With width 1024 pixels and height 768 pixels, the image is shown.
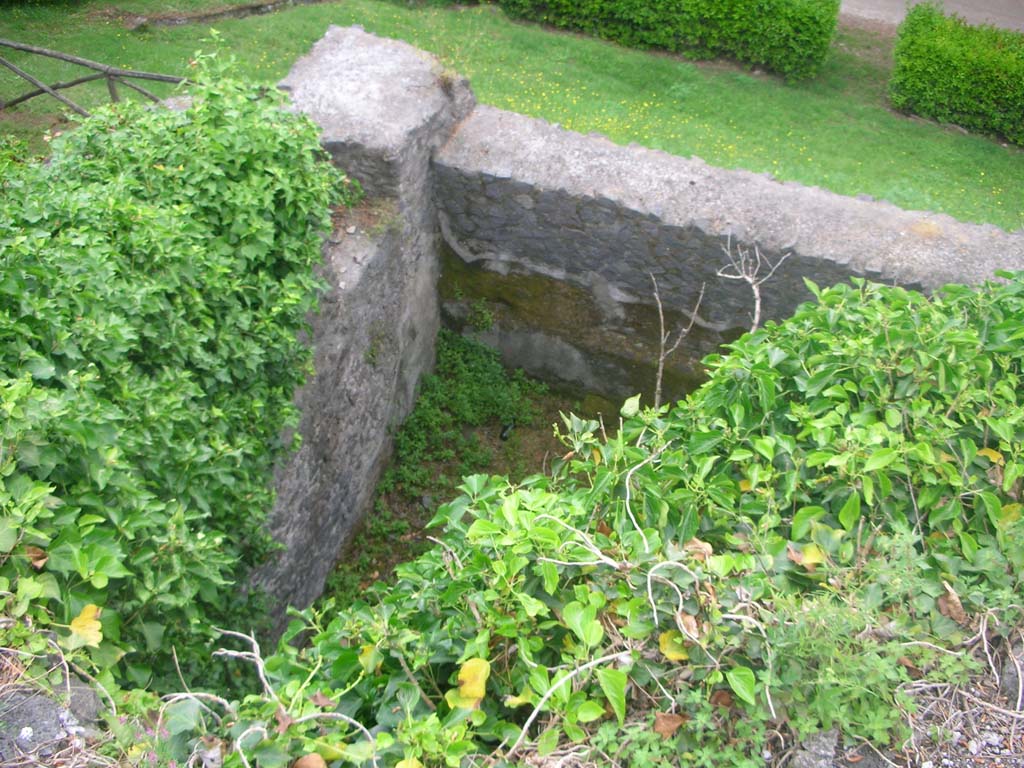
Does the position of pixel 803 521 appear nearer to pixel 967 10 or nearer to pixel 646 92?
pixel 646 92

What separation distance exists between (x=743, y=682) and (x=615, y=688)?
0.96 ft

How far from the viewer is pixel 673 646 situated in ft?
6.73

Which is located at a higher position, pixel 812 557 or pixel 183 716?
pixel 812 557

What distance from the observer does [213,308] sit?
3.28 metres

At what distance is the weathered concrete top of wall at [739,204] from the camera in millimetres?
4719

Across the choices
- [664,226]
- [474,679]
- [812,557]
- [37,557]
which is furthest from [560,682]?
[664,226]

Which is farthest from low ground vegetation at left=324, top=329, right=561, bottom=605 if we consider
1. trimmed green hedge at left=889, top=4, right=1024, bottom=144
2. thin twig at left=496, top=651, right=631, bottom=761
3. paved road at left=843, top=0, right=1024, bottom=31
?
paved road at left=843, top=0, right=1024, bottom=31

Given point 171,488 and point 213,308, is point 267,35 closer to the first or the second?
point 213,308

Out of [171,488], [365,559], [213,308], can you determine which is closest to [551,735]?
[171,488]

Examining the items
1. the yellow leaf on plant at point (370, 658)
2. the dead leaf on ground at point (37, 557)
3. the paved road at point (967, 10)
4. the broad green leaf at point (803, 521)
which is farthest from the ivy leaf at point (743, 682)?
the paved road at point (967, 10)

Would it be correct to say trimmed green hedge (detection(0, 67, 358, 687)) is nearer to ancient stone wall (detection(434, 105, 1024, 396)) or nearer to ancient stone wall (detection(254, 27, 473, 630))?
ancient stone wall (detection(254, 27, 473, 630))

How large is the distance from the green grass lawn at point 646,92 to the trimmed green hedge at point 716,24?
0.67 feet

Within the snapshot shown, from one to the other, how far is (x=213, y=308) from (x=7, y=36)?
21.1 ft

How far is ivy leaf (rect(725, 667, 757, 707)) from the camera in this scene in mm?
1899
